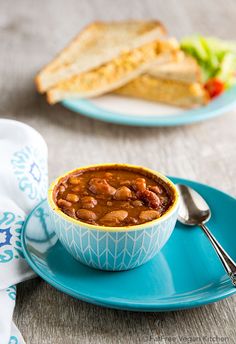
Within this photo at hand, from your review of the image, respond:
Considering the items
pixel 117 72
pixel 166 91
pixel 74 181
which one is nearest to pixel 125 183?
pixel 74 181

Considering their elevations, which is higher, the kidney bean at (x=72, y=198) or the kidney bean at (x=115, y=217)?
the kidney bean at (x=115, y=217)

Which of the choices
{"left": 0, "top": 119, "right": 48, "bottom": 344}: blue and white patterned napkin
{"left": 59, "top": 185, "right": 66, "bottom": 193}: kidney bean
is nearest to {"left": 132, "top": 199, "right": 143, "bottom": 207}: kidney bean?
{"left": 59, "top": 185, "right": 66, "bottom": 193}: kidney bean

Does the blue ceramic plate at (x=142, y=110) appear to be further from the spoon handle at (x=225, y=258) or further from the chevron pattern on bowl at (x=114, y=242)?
the chevron pattern on bowl at (x=114, y=242)

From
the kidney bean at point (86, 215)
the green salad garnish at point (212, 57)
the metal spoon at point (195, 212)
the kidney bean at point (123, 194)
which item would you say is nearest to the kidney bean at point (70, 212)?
the kidney bean at point (86, 215)

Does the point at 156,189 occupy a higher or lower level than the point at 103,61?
higher

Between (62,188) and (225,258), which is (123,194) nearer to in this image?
(62,188)

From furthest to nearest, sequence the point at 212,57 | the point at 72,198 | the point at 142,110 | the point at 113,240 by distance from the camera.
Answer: the point at 212,57
the point at 142,110
the point at 72,198
the point at 113,240

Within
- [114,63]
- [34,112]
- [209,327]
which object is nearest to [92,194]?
[209,327]
